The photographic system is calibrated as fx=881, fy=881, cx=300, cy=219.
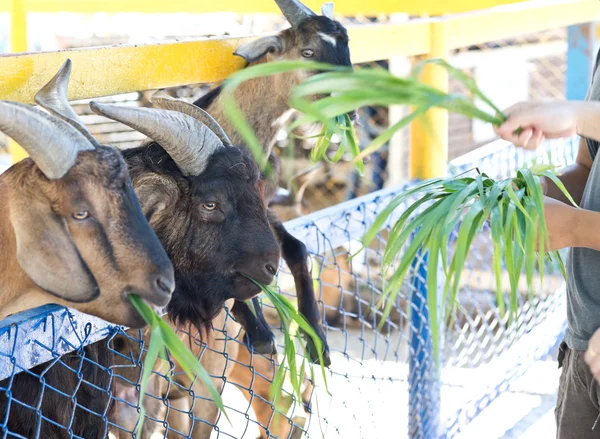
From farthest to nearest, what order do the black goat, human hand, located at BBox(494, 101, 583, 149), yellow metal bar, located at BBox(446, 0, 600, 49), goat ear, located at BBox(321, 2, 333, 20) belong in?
yellow metal bar, located at BBox(446, 0, 600, 49) → goat ear, located at BBox(321, 2, 333, 20) → the black goat → human hand, located at BBox(494, 101, 583, 149)

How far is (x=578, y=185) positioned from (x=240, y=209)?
108 centimetres

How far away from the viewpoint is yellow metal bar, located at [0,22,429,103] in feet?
7.38

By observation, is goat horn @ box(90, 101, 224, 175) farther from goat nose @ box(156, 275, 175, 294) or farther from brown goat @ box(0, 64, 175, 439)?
goat nose @ box(156, 275, 175, 294)

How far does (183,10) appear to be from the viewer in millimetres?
5062

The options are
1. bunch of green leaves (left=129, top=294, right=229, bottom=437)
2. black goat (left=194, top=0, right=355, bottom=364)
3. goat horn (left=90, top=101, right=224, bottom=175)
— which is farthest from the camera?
black goat (left=194, top=0, right=355, bottom=364)

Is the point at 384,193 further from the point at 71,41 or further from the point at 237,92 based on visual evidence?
the point at 71,41

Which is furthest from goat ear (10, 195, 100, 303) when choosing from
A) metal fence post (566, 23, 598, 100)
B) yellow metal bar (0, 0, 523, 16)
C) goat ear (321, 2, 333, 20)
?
metal fence post (566, 23, 598, 100)

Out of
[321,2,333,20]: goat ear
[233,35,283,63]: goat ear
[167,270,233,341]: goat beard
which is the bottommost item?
[167,270,233,341]: goat beard

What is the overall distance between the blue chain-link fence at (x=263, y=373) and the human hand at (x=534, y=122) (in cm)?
32

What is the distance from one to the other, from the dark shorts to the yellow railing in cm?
74

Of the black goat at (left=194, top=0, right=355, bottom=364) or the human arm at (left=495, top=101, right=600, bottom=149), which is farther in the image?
the black goat at (left=194, top=0, right=355, bottom=364)

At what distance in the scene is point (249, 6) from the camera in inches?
199

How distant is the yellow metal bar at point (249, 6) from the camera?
15.5 ft

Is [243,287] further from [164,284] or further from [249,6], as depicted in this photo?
[249,6]
